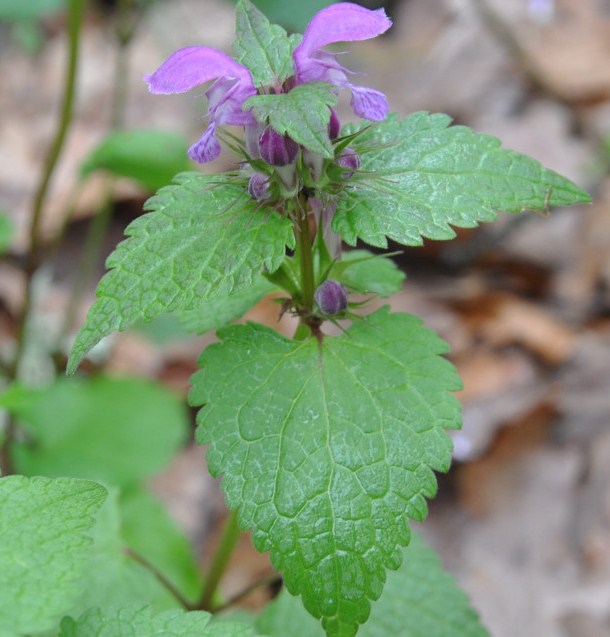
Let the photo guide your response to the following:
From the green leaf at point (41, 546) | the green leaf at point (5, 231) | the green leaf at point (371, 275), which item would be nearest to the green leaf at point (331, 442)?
the green leaf at point (371, 275)

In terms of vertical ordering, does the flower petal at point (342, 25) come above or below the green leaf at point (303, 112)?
above

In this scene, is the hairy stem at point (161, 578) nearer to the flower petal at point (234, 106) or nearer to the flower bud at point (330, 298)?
the flower bud at point (330, 298)

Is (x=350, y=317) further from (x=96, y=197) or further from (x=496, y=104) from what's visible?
(x=496, y=104)

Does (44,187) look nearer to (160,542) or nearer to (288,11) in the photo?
(160,542)

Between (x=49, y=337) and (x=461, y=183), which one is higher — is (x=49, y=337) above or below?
below

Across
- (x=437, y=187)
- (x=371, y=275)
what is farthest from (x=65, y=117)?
(x=437, y=187)

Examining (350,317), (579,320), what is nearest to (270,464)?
(350,317)

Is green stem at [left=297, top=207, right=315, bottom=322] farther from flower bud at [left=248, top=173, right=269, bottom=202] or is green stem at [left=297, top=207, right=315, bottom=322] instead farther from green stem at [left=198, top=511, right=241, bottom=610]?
green stem at [left=198, top=511, right=241, bottom=610]
